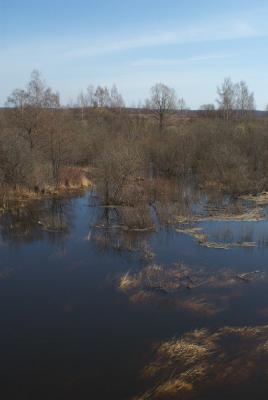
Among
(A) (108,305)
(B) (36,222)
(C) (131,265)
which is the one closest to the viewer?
(A) (108,305)

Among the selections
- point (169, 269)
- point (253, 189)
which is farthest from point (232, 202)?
point (169, 269)

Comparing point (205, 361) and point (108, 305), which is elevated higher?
point (108, 305)

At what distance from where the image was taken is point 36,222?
782 inches

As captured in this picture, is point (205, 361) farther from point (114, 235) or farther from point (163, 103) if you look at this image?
point (163, 103)

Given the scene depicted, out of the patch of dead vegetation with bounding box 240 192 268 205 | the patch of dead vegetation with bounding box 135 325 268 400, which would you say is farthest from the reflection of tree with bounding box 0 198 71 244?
the patch of dead vegetation with bounding box 240 192 268 205

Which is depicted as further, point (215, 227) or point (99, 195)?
point (99, 195)

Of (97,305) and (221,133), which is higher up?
(221,133)

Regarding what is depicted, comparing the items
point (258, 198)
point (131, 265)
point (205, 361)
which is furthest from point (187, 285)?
point (258, 198)

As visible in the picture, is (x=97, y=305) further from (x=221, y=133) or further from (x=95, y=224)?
(x=221, y=133)

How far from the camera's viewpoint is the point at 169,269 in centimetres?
1398

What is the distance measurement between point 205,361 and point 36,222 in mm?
12276

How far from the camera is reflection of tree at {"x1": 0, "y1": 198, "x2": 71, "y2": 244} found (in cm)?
1786

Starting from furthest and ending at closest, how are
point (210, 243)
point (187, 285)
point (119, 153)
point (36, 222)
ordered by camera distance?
point (119, 153) < point (36, 222) < point (210, 243) < point (187, 285)

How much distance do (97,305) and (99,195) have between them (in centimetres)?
1300
